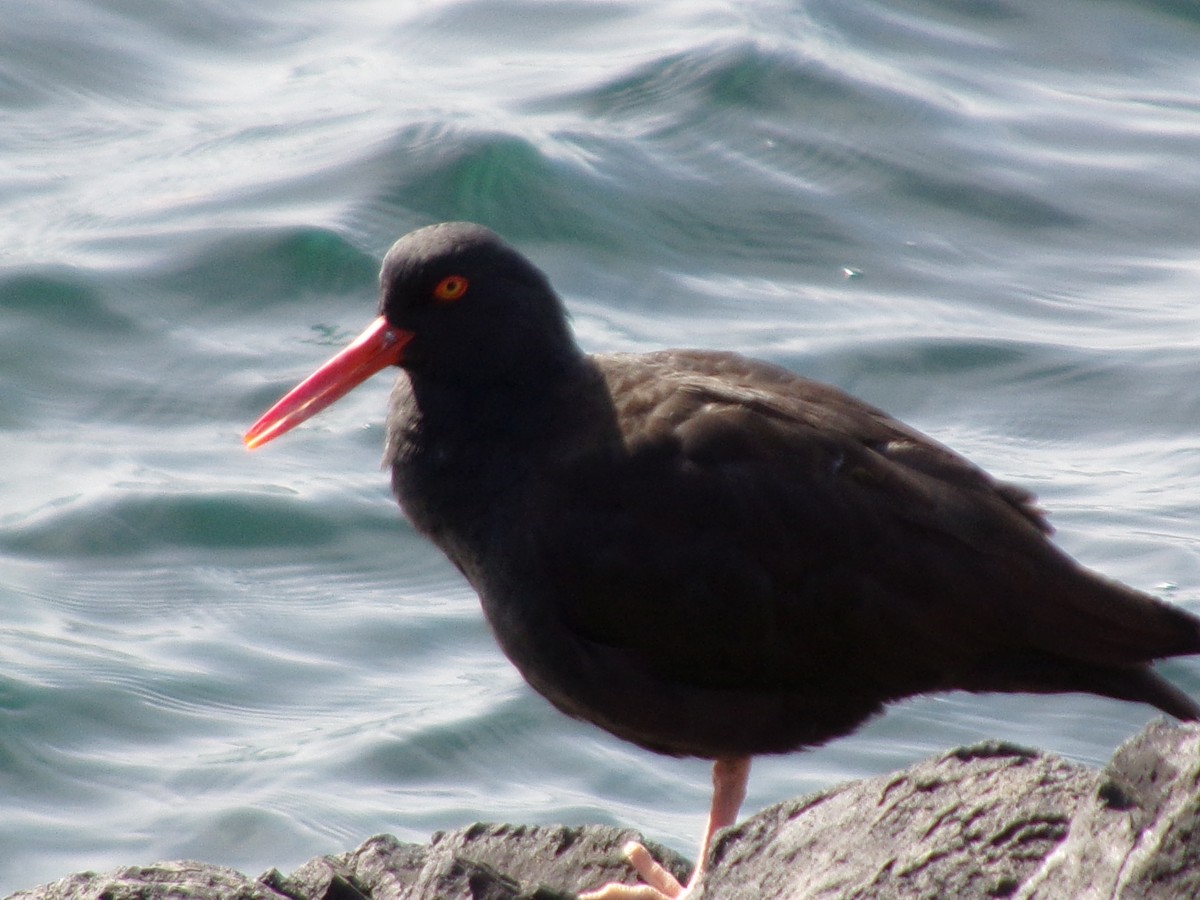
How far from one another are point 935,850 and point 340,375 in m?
3.07

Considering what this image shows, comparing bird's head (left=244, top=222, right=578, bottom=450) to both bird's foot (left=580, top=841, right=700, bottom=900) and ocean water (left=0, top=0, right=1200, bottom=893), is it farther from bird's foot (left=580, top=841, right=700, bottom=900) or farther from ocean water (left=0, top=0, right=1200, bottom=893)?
ocean water (left=0, top=0, right=1200, bottom=893)

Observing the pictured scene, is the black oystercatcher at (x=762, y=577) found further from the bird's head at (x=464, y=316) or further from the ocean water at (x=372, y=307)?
the ocean water at (x=372, y=307)

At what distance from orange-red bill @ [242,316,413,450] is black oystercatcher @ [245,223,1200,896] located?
0.57 meters

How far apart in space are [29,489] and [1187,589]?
23.0 feet

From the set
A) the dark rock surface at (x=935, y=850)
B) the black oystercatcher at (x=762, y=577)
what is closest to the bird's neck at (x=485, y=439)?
the black oystercatcher at (x=762, y=577)

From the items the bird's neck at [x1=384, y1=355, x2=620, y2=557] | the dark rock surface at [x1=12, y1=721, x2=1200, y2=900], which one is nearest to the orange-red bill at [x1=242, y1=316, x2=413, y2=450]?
the bird's neck at [x1=384, y1=355, x2=620, y2=557]

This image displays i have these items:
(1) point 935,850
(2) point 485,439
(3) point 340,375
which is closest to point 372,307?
(3) point 340,375

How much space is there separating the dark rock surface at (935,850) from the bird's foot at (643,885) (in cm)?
51

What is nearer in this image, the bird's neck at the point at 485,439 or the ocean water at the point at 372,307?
the bird's neck at the point at 485,439

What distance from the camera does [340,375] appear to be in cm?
609

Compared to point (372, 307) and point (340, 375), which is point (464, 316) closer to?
point (340, 375)

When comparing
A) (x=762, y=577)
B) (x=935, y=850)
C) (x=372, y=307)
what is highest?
(x=935, y=850)

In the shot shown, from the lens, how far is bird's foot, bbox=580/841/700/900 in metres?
4.96

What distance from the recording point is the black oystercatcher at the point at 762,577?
525cm
